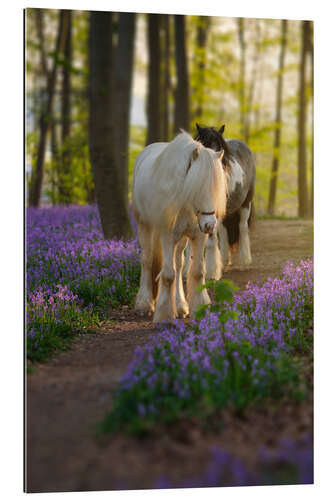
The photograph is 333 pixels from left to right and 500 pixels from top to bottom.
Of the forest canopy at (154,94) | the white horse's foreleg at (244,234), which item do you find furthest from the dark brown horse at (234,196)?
the forest canopy at (154,94)

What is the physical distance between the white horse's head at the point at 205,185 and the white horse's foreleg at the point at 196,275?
0.45 metres

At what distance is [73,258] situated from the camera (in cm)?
575

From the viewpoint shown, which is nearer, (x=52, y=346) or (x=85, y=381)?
(x=85, y=381)

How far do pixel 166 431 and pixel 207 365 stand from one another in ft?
1.73

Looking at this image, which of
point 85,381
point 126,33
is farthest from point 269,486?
point 126,33

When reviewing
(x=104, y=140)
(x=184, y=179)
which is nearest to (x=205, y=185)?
Answer: (x=184, y=179)

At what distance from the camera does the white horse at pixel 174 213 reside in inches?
183

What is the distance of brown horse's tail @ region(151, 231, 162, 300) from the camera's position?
5.48 meters

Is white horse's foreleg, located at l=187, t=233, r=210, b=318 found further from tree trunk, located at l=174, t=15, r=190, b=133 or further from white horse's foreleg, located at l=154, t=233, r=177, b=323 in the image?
tree trunk, located at l=174, t=15, r=190, b=133

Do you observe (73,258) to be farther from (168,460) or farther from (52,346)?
(168,460)

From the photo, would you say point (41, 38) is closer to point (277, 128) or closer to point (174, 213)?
point (174, 213)

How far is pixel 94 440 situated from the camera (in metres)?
3.53

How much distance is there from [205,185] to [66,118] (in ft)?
7.26

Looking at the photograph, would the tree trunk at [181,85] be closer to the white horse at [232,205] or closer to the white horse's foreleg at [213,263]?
the white horse at [232,205]
